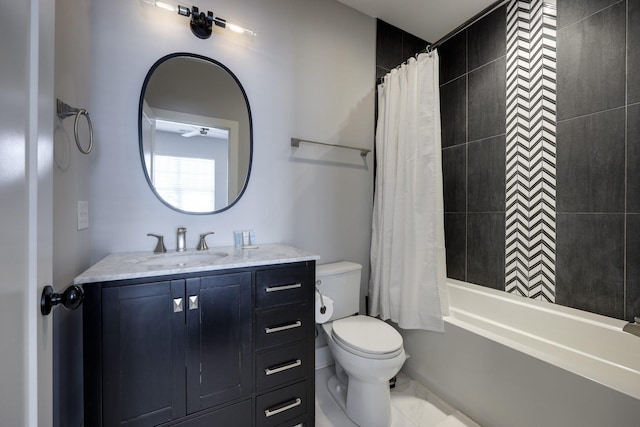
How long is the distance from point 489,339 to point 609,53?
1.79 meters

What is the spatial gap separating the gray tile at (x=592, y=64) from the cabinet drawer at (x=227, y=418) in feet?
8.20

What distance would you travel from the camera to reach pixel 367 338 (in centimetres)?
152

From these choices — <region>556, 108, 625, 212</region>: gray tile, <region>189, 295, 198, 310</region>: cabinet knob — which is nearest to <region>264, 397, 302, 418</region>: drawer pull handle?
<region>189, 295, 198, 310</region>: cabinet knob

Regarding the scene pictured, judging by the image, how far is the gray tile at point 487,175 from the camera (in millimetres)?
2029

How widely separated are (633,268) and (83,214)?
2.88 metres

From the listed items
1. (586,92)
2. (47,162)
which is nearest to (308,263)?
(47,162)

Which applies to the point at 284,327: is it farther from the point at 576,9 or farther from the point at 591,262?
the point at 576,9

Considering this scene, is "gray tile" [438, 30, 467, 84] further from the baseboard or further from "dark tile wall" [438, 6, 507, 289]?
the baseboard

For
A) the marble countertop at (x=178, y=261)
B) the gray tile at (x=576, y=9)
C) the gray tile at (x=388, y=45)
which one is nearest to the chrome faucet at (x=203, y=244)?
the marble countertop at (x=178, y=261)

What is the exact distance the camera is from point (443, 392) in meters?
1.69

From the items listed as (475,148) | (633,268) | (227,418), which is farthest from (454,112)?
(227,418)

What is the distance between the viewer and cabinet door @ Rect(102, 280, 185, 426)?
3.29 feet

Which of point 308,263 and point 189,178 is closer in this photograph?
point 308,263

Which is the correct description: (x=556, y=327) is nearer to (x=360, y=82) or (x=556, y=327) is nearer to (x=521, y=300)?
(x=521, y=300)
